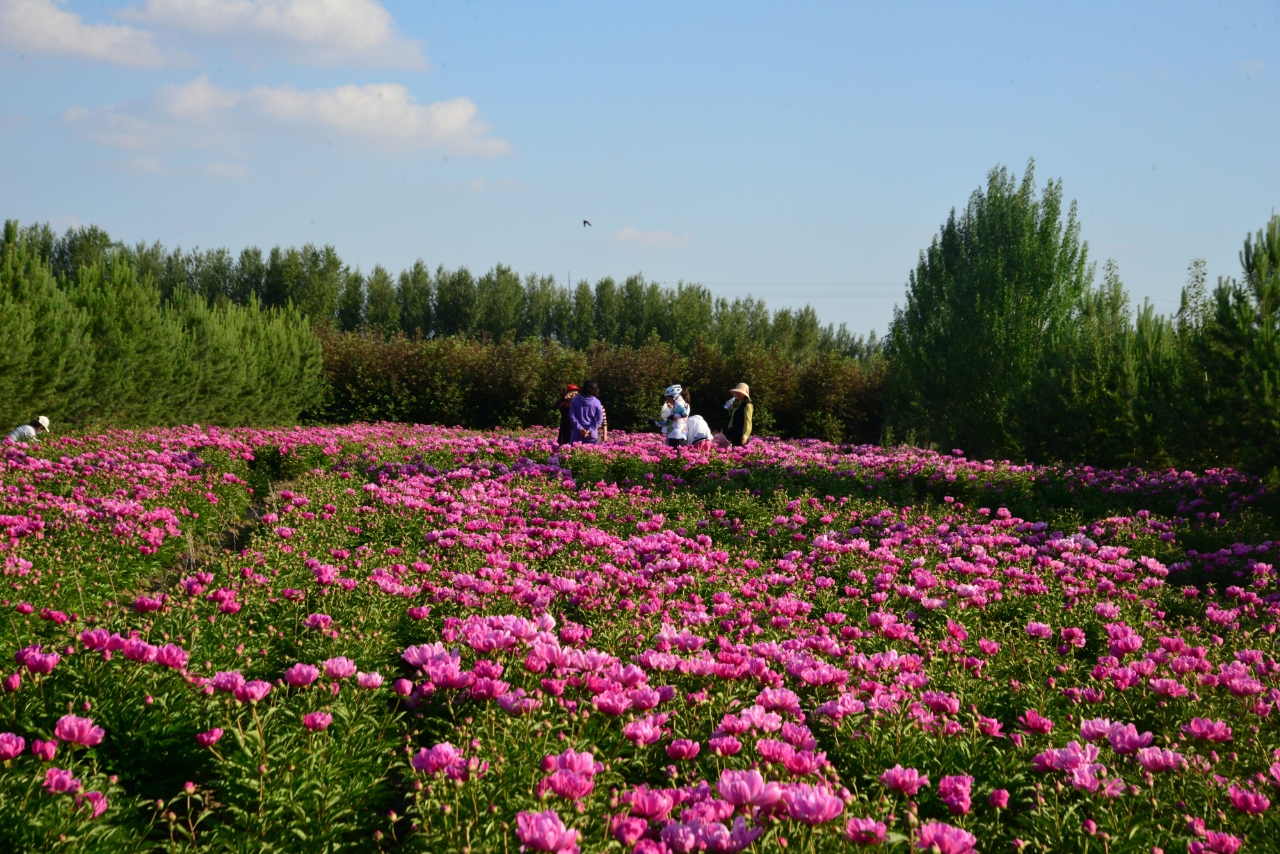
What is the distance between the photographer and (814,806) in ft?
6.78

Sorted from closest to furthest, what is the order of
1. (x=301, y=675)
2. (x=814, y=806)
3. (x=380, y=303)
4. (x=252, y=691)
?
(x=814, y=806), (x=252, y=691), (x=301, y=675), (x=380, y=303)

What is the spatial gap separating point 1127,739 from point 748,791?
1485mm

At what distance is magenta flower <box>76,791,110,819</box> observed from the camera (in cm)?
251

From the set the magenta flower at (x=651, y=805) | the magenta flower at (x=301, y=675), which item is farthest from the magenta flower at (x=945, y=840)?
the magenta flower at (x=301, y=675)

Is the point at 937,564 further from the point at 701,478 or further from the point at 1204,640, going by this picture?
the point at 701,478

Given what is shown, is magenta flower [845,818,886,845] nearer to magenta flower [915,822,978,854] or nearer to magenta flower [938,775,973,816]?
magenta flower [915,822,978,854]

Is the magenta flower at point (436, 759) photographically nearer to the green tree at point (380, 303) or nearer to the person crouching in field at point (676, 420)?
the person crouching in field at point (676, 420)

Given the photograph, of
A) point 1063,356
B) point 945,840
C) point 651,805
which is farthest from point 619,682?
point 1063,356

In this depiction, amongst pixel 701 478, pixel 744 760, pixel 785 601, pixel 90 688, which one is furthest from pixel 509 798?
pixel 701 478

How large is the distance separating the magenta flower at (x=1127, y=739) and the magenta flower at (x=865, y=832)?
1.16 metres

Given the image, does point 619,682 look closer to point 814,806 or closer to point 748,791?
point 748,791

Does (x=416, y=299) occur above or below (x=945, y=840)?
above

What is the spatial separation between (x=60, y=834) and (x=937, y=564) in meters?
5.51

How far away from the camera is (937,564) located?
638 cm
